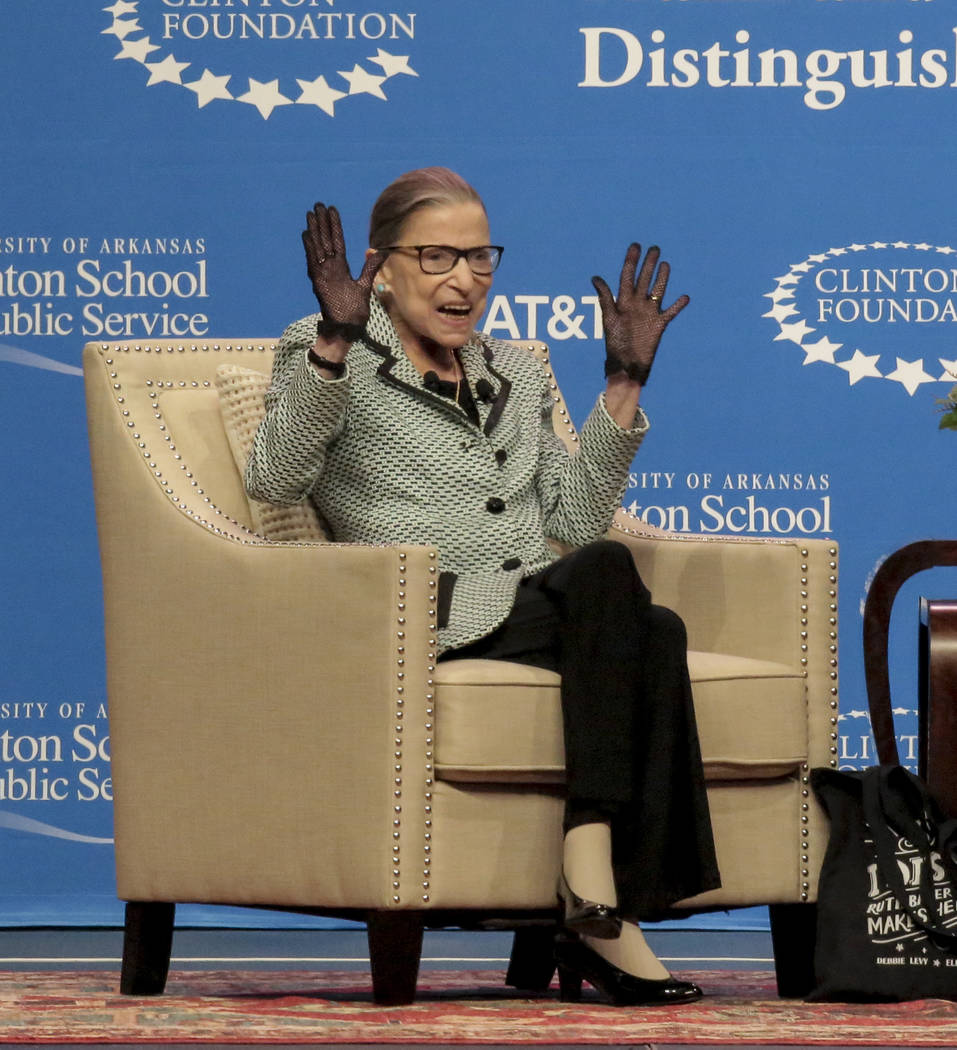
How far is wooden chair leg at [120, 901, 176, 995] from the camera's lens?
2438mm

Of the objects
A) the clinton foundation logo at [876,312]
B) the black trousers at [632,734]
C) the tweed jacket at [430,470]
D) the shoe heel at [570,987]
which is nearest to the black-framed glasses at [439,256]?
the tweed jacket at [430,470]

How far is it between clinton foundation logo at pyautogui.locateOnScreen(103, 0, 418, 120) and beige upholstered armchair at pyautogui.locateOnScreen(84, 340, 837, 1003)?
1.24 meters

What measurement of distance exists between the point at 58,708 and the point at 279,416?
1448 mm

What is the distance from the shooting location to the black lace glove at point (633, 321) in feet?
8.12

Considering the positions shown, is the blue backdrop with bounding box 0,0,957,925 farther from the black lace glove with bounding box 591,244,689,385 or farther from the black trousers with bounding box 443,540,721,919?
the black trousers with bounding box 443,540,721,919

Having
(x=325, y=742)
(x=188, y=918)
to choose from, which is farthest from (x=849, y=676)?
(x=325, y=742)

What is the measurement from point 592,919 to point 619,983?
103 mm

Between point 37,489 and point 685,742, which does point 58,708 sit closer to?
point 37,489

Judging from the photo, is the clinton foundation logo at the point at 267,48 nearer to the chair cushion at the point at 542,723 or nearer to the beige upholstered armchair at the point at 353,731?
the beige upholstered armchair at the point at 353,731

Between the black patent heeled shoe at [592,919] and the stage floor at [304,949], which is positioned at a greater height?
the black patent heeled shoe at [592,919]

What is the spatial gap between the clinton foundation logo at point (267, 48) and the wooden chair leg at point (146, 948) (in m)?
1.82

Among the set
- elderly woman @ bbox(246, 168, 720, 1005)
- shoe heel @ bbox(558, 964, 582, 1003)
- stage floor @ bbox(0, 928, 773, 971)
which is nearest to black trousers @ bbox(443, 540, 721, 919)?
elderly woman @ bbox(246, 168, 720, 1005)

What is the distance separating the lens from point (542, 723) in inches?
89.7

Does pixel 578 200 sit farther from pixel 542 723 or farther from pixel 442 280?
pixel 542 723
